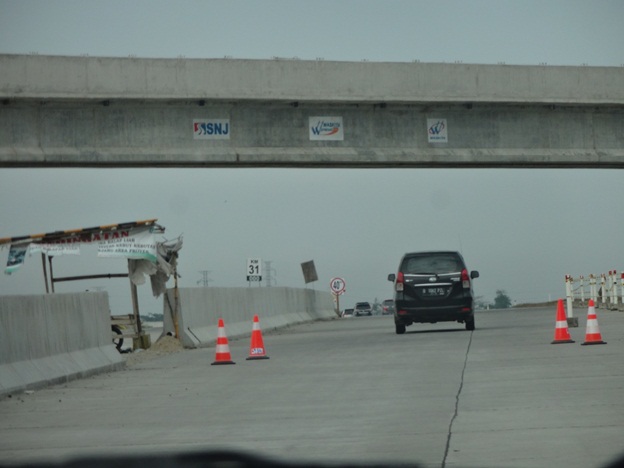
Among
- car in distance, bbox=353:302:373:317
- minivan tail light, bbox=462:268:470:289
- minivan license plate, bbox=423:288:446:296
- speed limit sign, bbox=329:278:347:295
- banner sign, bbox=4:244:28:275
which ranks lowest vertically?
car in distance, bbox=353:302:373:317

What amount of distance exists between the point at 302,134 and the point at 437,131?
158 inches

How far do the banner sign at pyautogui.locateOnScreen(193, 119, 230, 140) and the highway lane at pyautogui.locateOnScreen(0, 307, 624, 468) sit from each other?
1458 centimetres

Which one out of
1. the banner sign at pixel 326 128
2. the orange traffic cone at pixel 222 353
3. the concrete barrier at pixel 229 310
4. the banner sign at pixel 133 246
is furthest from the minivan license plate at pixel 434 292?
the orange traffic cone at pixel 222 353

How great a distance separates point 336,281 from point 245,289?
36.8m

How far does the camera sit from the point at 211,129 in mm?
35312

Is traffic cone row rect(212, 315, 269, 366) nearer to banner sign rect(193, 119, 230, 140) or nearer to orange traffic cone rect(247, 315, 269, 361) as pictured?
orange traffic cone rect(247, 315, 269, 361)

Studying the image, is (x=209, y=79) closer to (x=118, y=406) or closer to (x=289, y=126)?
(x=289, y=126)

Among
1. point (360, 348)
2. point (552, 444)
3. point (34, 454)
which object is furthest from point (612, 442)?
point (360, 348)

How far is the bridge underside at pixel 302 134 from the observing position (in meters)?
34.0

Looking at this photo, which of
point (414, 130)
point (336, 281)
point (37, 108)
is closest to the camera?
point (37, 108)

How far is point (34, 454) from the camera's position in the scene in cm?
972

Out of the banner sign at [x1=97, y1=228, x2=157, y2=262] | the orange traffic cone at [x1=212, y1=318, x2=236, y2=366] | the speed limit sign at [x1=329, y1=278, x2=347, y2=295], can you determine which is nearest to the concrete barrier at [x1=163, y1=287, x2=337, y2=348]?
the banner sign at [x1=97, y1=228, x2=157, y2=262]

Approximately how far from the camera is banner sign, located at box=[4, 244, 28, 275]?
83.9 feet

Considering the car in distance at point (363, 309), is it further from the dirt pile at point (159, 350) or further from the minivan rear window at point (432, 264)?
the dirt pile at point (159, 350)
